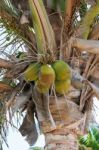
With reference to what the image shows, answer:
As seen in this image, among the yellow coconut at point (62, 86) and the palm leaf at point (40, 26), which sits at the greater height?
the palm leaf at point (40, 26)

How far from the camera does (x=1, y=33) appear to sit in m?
4.22

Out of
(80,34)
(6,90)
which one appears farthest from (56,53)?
(6,90)

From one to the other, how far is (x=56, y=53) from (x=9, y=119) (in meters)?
0.74

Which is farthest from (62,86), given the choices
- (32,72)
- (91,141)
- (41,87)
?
(91,141)

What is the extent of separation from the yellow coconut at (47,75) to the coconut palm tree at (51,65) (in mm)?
61

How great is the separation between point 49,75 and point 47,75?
0.02 metres

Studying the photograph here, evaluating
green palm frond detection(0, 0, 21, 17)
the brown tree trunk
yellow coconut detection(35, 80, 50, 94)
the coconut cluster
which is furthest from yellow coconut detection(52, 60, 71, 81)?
green palm frond detection(0, 0, 21, 17)

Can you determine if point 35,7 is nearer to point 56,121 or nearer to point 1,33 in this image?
point 1,33

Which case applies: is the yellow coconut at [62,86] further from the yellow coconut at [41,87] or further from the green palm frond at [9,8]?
the green palm frond at [9,8]

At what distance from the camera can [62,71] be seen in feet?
11.8

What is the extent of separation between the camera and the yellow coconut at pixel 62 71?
11.7 ft

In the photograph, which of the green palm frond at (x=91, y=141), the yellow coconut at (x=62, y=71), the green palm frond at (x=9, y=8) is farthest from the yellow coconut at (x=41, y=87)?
the green palm frond at (x=91, y=141)

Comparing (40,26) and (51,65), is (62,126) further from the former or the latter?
(40,26)

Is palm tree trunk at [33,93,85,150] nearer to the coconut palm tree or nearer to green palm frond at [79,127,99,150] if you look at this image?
the coconut palm tree
